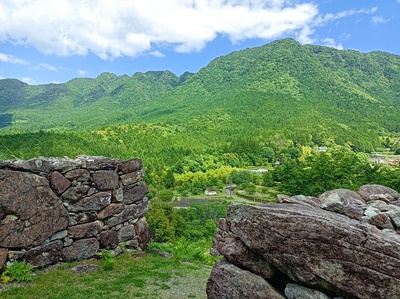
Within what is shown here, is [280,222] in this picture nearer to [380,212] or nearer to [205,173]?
[380,212]

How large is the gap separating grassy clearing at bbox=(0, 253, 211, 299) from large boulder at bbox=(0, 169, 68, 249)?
4.77ft

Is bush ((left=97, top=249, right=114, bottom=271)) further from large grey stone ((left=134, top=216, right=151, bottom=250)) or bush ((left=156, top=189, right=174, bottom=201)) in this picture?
bush ((left=156, top=189, right=174, bottom=201))

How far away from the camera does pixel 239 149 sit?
144250mm

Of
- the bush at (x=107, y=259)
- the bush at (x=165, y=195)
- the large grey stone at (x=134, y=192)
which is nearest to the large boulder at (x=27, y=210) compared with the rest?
the bush at (x=107, y=259)

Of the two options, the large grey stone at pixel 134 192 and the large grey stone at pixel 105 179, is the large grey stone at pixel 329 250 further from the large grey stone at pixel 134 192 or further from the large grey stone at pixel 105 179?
the large grey stone at pixel 134 192

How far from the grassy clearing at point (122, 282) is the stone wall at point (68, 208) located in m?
0.84

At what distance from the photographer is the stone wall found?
11102 millimetres

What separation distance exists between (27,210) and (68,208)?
5.38ft

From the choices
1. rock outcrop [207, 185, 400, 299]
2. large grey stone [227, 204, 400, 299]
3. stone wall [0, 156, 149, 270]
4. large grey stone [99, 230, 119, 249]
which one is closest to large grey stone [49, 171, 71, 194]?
stone wall [0, 156, 149, 270]

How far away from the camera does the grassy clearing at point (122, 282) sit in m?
10.2

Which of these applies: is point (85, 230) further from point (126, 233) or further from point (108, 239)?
point (126, 233)

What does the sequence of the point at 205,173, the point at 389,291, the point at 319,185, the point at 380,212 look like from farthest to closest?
1. the point at 205,173
2. the point at 319,185
3. the point at 380,212
4. the point at 389,291

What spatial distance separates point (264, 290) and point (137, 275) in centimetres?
699

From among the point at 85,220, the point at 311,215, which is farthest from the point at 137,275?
the point at 311,215
